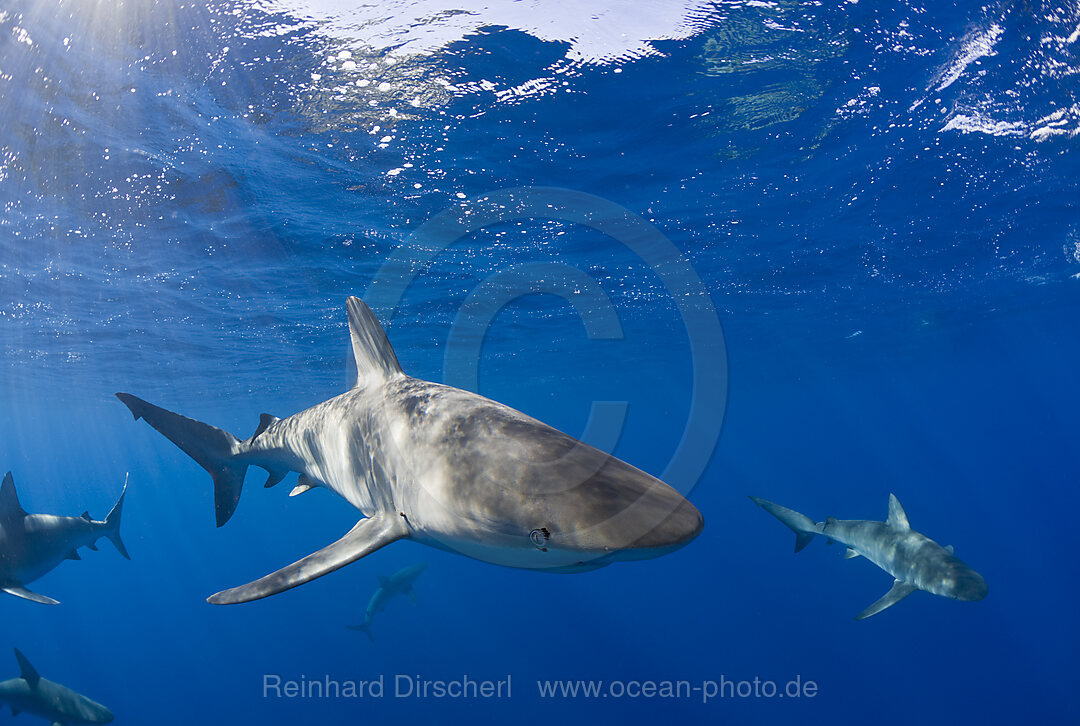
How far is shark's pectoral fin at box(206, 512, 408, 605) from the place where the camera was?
322 cm

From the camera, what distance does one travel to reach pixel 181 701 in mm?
30516

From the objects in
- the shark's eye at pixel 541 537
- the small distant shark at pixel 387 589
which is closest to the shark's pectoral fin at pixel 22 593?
the shark's eye at pixel 541 537

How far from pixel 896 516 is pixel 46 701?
1620 cm

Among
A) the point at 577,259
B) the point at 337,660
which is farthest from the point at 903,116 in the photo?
the point at 337,660

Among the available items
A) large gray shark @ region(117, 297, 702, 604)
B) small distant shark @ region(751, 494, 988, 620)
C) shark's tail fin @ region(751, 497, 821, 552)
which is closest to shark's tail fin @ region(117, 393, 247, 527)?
large gray shark @ region(117, 297, 702, 604)

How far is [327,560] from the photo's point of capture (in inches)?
134


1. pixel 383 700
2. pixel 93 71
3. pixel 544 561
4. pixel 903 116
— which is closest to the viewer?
pixel 544 561

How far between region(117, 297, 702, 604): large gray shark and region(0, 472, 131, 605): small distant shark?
19.0ft

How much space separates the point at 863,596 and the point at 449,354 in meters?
32.5

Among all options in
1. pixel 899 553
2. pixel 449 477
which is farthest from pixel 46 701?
pixel 899 553

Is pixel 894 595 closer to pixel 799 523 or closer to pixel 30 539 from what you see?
pixel 799 523

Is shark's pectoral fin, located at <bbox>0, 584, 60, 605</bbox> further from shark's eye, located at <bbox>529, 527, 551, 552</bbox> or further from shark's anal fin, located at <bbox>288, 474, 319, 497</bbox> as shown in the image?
shark's eye, located at <bbox>529, 527, 551, 552</bbox>

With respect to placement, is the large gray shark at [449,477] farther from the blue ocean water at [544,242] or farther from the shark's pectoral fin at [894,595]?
the shark's pectoral fin at [894,595]

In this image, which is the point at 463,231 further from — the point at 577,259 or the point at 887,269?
the point at 887,269
